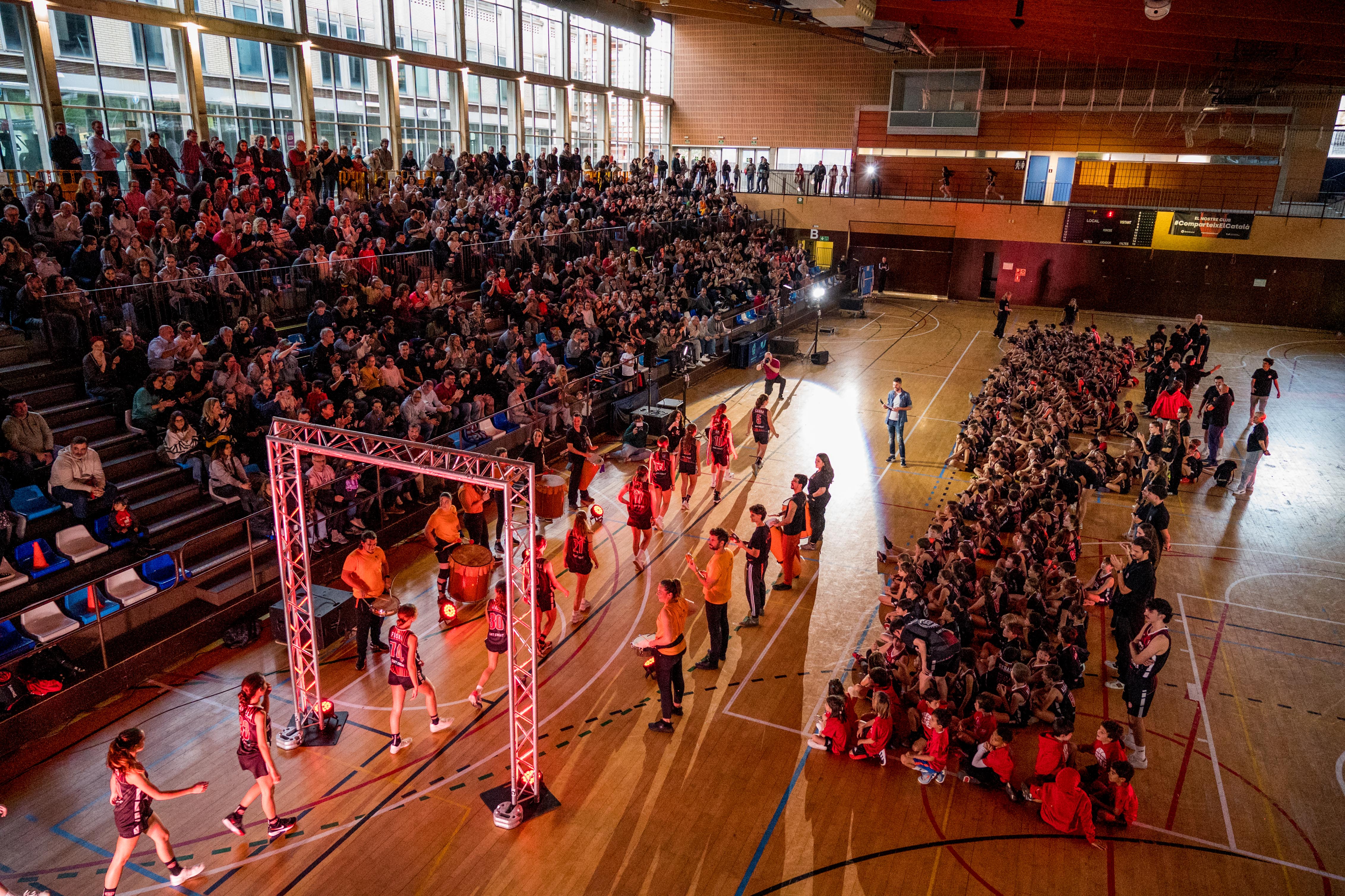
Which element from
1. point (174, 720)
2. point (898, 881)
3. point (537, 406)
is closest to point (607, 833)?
point (898, 881)

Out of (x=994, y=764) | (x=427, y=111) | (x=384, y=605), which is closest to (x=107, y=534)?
(x=384, y=605)

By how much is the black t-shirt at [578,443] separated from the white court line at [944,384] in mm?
8186

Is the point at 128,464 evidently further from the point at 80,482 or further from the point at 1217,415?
the point at 1217,415

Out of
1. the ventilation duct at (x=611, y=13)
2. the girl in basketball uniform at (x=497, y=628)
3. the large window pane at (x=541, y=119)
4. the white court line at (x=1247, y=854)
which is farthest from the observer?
the large window pane at (x=541, y=119)

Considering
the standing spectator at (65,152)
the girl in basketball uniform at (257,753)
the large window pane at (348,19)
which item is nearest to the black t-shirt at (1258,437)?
the girl in basketball uniform at (257,753)

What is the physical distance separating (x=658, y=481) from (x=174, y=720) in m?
6.88

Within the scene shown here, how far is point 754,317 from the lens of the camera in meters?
27.2

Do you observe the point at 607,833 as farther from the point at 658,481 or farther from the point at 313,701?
the point at 658,481

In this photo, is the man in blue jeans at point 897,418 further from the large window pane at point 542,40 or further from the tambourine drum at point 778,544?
the large window pane at point 542,40

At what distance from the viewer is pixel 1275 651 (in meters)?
10.6

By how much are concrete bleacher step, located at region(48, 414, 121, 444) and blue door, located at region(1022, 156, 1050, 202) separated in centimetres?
3554

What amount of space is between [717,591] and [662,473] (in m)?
3.77

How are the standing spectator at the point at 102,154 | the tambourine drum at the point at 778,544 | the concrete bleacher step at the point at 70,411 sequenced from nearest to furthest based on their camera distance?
the tambourine drum at the point at 778,544, the concrete bleacher step at the point at 70,411, the standing spectator at the point at 102,154

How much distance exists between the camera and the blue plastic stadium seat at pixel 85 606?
9219mm
